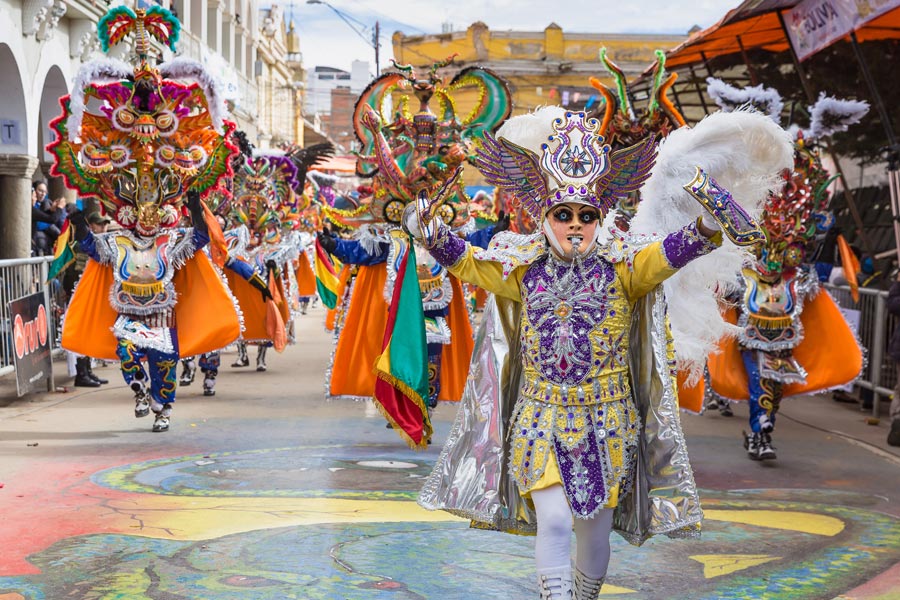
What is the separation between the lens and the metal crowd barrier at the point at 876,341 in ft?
37.7

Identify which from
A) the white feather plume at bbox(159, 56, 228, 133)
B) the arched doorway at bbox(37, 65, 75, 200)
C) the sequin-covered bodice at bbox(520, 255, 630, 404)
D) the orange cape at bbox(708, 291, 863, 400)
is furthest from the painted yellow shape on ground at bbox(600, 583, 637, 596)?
the arched doorway at bbox(37, 65, 75, 200)

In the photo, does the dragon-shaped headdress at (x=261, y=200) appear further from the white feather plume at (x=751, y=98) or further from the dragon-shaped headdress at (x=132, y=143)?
the white feather plume at (x=751, y=98)


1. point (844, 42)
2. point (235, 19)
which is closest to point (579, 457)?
point (844, 42)

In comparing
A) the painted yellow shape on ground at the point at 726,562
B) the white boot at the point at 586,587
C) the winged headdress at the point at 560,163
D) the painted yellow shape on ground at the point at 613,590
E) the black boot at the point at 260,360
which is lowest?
the black boot at the point at 260,360

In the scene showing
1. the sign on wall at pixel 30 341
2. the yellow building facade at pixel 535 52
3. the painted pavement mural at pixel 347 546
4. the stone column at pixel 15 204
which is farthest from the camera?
the yellow building facade at pixel 535 52

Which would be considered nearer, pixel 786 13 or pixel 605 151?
pixel 605 151

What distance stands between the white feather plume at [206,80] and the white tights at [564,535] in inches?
240

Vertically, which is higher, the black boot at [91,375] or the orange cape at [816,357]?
the orange cape at [816,357]

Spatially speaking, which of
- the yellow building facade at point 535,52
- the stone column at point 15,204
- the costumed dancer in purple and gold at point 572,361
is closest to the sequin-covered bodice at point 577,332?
the costumed dancer in purple and gold at point 572,361

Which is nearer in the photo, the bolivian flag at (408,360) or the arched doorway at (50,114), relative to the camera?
the bolivian flag at (408,360)

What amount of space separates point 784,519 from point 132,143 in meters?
5.73

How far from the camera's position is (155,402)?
949cm

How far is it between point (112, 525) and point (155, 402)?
10.5ft

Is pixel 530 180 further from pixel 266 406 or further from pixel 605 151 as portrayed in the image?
pixel 266 406
